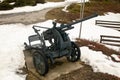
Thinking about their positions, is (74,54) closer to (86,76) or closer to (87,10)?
(86,76)

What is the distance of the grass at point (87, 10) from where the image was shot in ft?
71.7

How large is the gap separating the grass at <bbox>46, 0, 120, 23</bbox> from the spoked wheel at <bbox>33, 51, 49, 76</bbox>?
1097cm

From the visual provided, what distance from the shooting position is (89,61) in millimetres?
10031

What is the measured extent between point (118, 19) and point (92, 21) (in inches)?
192

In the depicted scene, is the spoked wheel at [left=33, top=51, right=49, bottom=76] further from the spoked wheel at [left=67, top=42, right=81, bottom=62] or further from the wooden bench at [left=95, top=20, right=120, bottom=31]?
the wooden bench at [left=95, top=20, right=120, bottom=31]

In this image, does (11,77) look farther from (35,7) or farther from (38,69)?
(35,7)

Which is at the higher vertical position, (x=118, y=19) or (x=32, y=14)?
(x=32, y=14)

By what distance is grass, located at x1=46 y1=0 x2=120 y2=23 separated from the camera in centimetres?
2186

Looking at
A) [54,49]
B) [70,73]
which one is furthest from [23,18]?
[70,73]

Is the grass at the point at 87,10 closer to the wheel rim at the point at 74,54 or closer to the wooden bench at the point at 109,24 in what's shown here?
the wooden bench at the point at 109,24

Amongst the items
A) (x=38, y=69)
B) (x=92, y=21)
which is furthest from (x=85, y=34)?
(x=38, y=69)

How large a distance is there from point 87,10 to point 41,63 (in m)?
19.0

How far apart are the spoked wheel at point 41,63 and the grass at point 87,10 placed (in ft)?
36.0

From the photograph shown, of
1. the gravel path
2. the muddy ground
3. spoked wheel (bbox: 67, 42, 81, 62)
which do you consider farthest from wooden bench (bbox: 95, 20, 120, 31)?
the muddy ground
